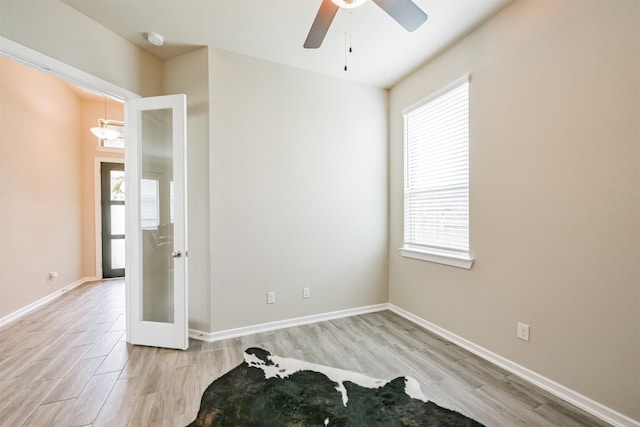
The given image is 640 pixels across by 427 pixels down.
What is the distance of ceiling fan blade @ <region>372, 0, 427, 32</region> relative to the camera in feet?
5.02

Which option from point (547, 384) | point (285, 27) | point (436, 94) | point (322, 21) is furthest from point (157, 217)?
point (547, 384)

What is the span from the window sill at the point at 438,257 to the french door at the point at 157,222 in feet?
8.07

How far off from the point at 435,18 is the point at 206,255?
10.0ft

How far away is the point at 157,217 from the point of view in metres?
2.69

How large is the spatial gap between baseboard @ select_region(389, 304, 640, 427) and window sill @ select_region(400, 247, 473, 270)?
2.34 feet

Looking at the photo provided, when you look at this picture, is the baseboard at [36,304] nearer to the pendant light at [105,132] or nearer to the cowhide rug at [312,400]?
the pendant light at [105,132]

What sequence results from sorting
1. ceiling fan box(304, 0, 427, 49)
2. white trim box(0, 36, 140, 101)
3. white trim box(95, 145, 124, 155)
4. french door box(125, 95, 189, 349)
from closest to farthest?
ceiling fan box(304, 0, 427, 49), white trim box(0, 36, 140, 101), french door box(125, 95, 189, 349), white trim box(95, 145, 124, 155)

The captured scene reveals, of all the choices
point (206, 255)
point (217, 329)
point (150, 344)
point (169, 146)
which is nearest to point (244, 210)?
point (206, 255)

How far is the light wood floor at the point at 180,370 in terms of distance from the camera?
1689 mm

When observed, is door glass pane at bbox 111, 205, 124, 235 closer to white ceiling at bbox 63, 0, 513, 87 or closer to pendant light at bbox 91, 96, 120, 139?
pendant light at bbox 91, 96, 120, 139

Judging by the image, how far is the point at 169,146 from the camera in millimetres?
2666

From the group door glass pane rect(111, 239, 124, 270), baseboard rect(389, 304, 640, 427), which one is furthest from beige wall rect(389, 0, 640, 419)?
door glass pane rect(111, 239, 124, 270)

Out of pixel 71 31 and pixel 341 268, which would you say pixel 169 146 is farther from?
pixel 341 268

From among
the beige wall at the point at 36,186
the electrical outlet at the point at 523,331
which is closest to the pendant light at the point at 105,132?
the beige wall at the point at 36,186
